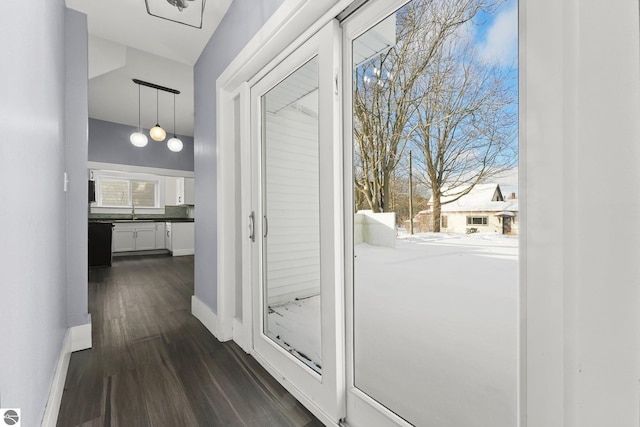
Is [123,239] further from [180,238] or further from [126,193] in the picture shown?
[126,193]

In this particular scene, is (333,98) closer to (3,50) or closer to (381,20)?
(381,20)

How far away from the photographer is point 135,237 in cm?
724

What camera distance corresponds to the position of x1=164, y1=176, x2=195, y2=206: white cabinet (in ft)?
25.0

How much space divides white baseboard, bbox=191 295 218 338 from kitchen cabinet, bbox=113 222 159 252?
5447 mm

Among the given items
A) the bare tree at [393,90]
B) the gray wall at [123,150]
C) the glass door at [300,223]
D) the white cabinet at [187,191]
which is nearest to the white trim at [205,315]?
the glass door at [300,223]

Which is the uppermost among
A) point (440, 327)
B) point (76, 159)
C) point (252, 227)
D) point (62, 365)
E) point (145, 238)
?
point (76, 159)

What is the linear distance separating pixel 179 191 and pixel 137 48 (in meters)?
5.57

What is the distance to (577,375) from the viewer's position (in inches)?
25.0

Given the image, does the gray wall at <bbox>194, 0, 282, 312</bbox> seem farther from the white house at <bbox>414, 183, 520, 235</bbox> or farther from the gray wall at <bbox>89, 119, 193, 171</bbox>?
the gray wall at <bbox>89, 119, 193, 171</bbox>

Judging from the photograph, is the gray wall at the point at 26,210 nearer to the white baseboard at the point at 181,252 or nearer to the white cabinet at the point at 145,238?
the white baseboard at the point at 181,252

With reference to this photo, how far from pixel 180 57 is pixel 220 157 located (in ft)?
4.57

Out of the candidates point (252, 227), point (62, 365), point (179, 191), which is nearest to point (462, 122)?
point (252, 227)

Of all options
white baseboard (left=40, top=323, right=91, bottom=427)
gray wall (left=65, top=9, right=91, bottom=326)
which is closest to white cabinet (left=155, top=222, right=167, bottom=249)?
gray wall (left=65, top=9, right=91, bottom=326)

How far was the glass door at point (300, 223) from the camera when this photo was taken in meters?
1.34
